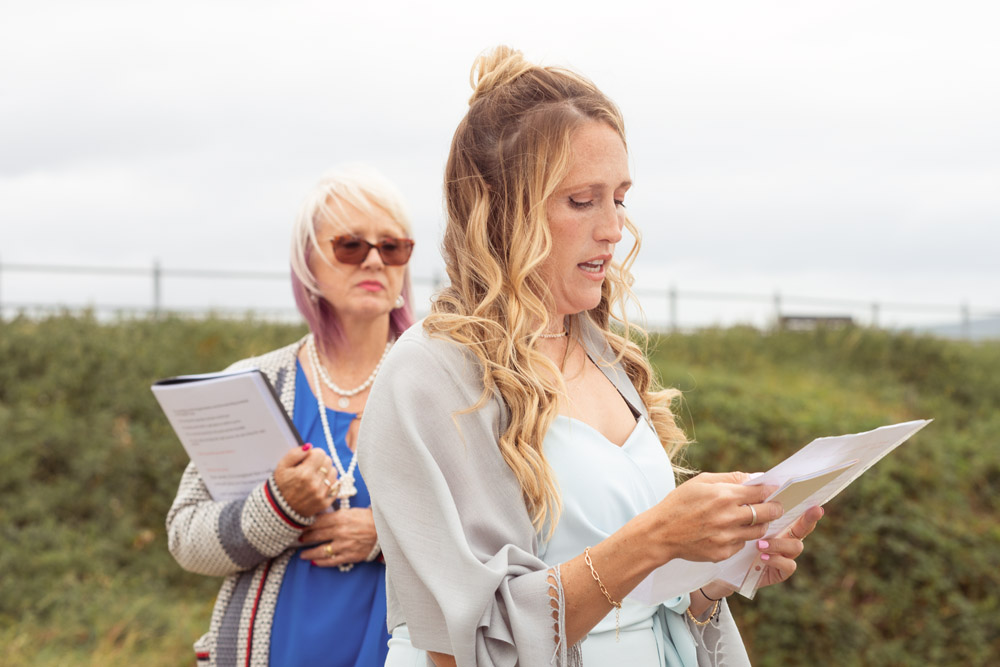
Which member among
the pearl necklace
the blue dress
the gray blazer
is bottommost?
the blue dress

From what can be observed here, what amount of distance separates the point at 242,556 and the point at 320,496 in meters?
0.30

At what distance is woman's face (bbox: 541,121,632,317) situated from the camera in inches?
78.7

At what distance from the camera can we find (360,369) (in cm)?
313

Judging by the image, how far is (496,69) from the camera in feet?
7.00

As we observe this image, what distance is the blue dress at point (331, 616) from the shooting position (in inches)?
106

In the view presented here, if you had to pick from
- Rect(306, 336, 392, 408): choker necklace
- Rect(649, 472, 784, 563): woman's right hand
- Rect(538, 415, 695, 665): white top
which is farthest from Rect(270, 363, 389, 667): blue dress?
Rect(649, 472, 784, 563): woman's right hand

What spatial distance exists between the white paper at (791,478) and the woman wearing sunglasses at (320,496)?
104cm

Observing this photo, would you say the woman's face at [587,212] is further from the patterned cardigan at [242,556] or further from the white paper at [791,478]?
the patterned cardigan at [242,556]

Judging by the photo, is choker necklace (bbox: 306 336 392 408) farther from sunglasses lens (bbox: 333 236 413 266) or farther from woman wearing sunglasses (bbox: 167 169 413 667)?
sunglasses lens (bbox: 333 236 413 266)

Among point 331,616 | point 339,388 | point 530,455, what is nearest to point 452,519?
point 530,455

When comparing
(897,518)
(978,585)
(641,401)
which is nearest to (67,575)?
(641,401)

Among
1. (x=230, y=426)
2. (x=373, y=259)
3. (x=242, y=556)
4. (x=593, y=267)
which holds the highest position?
(x=593, y=267)

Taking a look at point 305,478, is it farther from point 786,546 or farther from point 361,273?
point 786,546

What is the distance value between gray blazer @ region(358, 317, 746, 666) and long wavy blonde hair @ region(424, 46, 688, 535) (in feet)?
0.14
